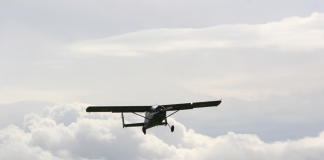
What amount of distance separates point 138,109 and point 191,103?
8146mm

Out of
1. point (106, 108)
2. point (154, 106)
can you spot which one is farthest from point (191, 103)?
point (106, 108)

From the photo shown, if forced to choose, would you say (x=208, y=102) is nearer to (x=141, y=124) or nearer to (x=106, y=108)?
(x=141, y=124)

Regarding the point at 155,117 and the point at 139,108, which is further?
the point at 139,108

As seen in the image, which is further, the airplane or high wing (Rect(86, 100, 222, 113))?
high wing (Rect(86, 100, 222, 113))

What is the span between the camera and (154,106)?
145 feet

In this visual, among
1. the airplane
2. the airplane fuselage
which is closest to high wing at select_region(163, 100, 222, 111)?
the airplane

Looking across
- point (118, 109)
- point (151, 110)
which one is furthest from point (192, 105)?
point (118, 109)

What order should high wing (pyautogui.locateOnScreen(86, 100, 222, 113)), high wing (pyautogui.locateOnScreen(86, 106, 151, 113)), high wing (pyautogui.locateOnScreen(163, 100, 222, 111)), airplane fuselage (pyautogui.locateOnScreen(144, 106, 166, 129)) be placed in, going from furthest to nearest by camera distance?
1. high wing (pyautogui.locateOnScreen(163, 100, 222, 111))
2. high wing (pyautogui.locateOnScreen(86, 100, 222, 113))
3. high wing (pyautogui.locateOnScreen(86, 106, 151, 113))
4. airplane fuselage (pyautogui.locateOnScreen(144, 106, 166, 129))

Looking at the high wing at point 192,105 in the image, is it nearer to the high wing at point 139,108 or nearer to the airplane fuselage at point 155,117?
the high wing at point 139,108

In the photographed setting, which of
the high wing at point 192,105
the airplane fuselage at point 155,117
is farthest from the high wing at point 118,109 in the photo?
the high wing at point 192,105

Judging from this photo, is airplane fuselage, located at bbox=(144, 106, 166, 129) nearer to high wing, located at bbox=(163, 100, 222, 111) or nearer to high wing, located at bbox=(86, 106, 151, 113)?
high wing, located at bbox=(86, 106, 151, 113)

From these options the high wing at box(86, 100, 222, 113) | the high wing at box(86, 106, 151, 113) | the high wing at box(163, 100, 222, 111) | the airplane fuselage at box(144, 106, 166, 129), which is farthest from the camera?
the high wing at box(163, 100, 222, 111)

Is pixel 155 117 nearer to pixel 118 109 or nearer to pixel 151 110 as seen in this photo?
pixel 151 110

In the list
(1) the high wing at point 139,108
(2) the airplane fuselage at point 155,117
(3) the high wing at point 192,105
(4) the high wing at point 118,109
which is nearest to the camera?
(2) the airplane fuselage at point 155,117
